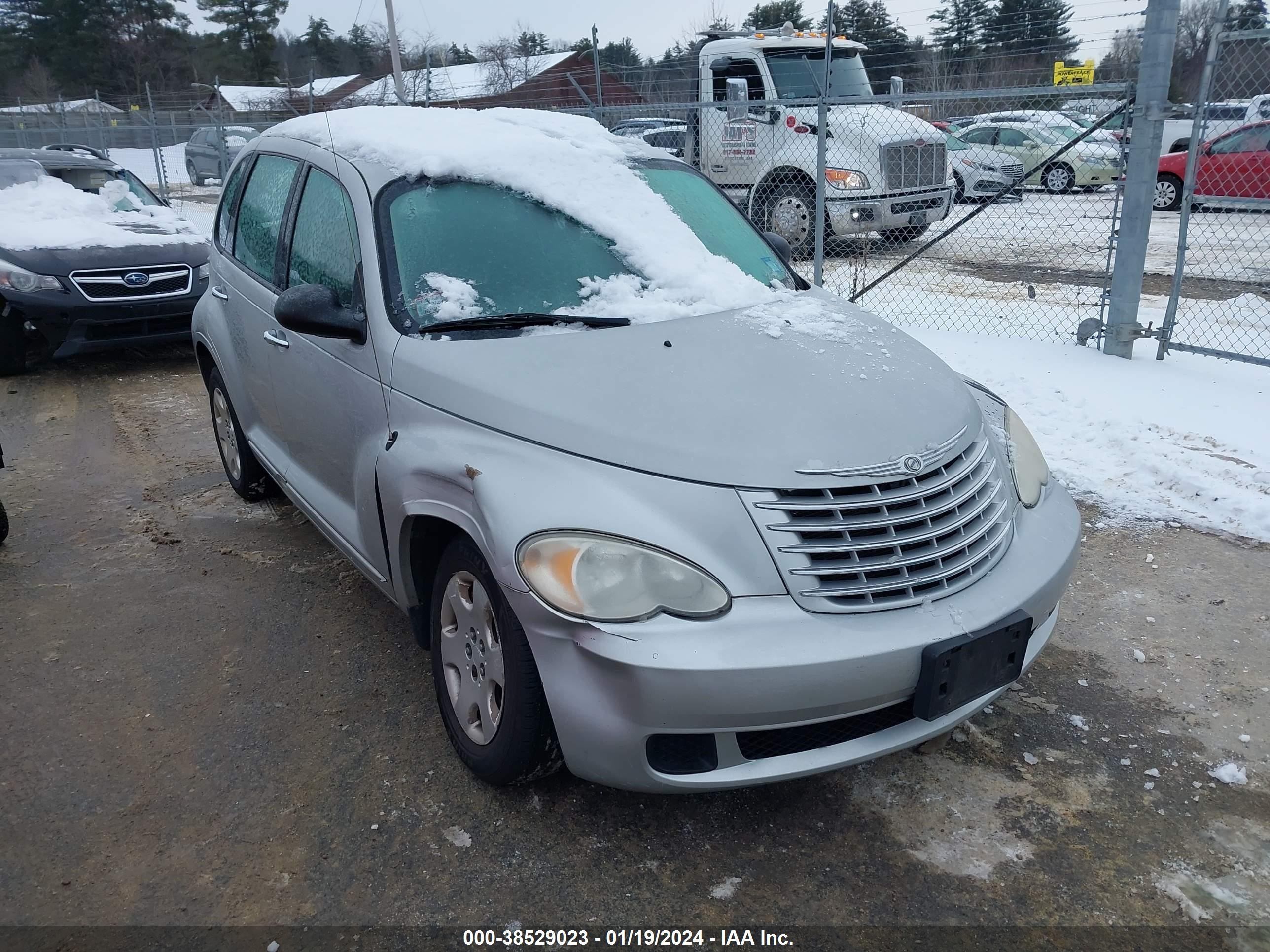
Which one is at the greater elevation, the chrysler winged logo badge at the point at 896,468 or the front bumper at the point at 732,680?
the chrysler winged logo badge at the point at 896,468

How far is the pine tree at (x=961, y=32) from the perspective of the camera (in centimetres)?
1800

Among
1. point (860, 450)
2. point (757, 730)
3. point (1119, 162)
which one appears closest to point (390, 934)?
point (757, 730)

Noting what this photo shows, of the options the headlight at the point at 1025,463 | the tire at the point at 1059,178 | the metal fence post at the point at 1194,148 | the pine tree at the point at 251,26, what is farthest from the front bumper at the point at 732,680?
the pine tree at the point at 251,26

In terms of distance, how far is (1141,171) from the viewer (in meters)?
6.39

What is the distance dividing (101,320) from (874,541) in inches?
279

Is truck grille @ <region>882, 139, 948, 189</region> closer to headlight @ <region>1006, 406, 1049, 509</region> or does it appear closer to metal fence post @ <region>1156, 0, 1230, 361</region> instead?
metal fence post @ <region>1156, 0, 1230, 361</region>

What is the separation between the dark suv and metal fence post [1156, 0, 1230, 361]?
Result: 23.2 ft

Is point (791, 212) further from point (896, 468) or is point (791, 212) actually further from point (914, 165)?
point (896, 468)

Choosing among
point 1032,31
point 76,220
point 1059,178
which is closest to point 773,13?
point 1032,31

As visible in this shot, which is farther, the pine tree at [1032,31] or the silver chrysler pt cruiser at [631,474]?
the pine tree at [1032,31]

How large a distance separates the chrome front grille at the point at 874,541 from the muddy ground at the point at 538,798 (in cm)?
72

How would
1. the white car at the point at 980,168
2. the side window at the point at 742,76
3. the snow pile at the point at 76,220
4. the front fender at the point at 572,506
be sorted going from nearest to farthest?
the front fender at the point at 572,506 → the snow pile at the point at 76,220 → the side window at the point at 742,76 → the white car at the point at 980,168

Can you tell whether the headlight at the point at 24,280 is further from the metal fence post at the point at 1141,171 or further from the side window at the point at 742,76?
the side window at the point at 742,76

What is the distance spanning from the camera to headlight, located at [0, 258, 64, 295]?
7.22m
